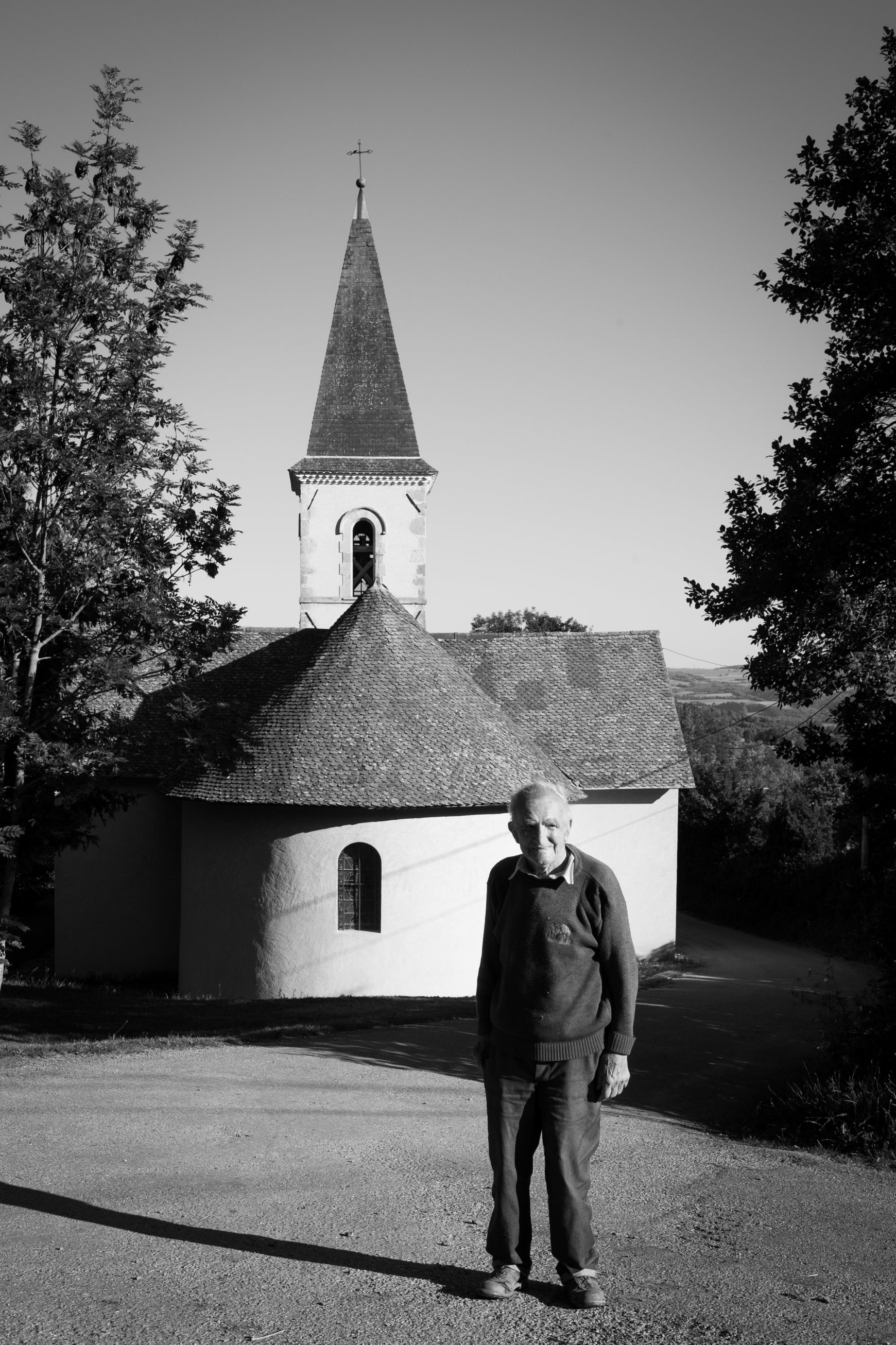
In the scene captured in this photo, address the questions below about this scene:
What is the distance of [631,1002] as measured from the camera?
527 cm

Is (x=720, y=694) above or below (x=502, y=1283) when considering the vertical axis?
above

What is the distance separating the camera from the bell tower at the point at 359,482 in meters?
32.7

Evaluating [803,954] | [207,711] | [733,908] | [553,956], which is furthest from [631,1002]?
[733,908]

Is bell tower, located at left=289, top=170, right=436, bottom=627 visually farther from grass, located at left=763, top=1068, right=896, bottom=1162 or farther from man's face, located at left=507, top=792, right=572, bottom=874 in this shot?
man's face, located at left=507, top=792, right=572, bottom=874

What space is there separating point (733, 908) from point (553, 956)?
113 ft

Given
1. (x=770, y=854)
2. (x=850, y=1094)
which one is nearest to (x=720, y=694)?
(x=770, y=854)

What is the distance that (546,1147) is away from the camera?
5.32 meters

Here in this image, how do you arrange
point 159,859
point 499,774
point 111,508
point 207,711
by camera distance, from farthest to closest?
point 159,859
point 207,711
point 499,774
point 111,508

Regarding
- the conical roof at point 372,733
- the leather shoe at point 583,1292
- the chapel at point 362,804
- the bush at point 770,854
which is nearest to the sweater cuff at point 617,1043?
the leather shoe at point 583,1292

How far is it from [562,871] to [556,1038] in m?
0.73

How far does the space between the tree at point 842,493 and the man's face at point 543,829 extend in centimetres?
749

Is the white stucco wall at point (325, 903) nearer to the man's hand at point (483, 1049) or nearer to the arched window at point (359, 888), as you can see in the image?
the arched window at point (359, 888)

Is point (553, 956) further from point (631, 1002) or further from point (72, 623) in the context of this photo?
point (72, 623)

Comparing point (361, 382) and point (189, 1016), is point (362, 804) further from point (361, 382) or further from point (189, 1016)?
point (361, 382)
